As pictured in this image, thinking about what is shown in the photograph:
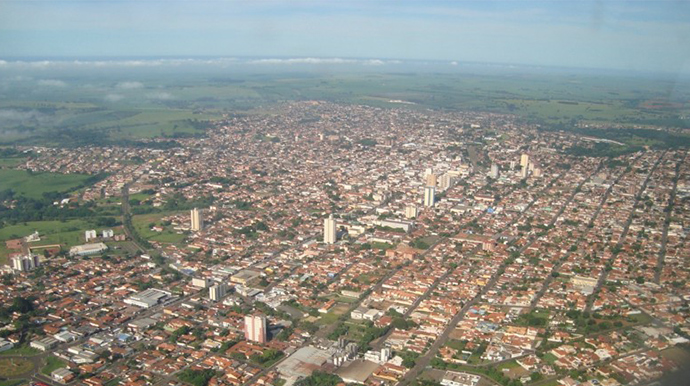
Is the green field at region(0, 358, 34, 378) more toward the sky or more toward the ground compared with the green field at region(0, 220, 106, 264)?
more toward the ground

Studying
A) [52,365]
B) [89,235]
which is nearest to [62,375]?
[52,365]

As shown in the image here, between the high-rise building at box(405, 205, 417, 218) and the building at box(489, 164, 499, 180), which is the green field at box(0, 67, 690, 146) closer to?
the building at box(489, 164, 499, 180)

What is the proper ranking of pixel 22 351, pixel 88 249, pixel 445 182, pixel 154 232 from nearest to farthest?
pixel 22 351 < pixel 88 249 < pixel 154 232 < pixel 445 182

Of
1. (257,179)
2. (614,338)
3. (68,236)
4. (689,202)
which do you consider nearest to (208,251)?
(68,236)

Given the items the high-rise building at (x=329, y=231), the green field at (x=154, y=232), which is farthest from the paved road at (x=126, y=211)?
the high-rise building at (x=329, y=231)

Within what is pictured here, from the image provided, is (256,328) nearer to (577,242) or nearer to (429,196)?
(577,242)

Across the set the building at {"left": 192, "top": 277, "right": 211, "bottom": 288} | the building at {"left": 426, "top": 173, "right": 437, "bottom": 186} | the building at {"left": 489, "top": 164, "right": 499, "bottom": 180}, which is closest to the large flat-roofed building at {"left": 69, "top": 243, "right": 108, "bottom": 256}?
the building at {"left": 192, "top": 277, "right": 211, "bottom": 288}

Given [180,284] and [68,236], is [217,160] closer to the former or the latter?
[68,236]
